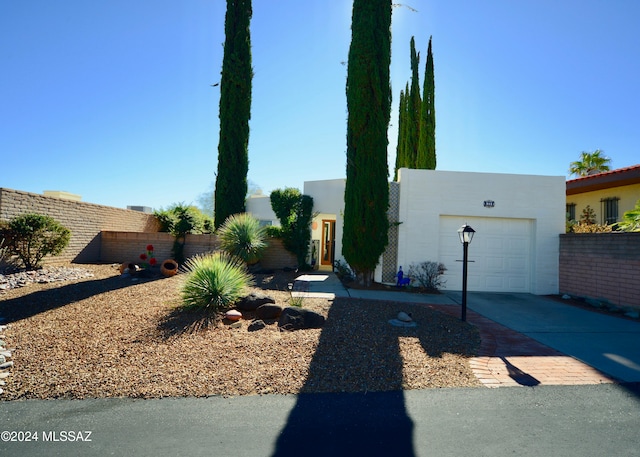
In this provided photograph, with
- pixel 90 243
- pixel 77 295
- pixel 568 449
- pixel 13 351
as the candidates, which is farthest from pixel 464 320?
pixel 90 243

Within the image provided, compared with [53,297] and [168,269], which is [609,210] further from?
[53,297]

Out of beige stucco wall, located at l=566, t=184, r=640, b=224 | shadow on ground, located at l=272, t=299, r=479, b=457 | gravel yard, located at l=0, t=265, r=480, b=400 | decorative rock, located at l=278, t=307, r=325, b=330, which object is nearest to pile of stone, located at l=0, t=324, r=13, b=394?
gravel yard, located at l=0, t=265, r=480, b=400

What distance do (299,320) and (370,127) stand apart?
20.4 feet

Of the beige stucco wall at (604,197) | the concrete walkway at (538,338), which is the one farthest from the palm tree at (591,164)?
the concrete walkway at (538,338)

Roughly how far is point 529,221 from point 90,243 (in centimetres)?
1496

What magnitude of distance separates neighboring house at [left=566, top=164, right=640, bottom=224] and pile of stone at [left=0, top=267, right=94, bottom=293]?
16712 millimetres

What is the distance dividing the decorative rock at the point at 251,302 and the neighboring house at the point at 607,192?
479 inches

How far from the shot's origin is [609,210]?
1297 centimetres

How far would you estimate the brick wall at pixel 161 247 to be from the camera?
39.8 feet

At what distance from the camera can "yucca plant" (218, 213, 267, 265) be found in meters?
10.9

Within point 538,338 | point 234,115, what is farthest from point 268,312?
point 234,115

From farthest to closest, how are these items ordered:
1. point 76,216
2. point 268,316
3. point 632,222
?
point 76,216 < point 632,222 < point 268,316

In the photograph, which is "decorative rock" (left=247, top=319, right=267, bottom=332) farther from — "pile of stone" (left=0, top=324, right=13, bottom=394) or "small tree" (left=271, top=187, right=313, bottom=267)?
"small tree" (left=271, top=187, right=313, bottom=267)

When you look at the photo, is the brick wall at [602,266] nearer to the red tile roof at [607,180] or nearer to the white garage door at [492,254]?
the white garage door at [492,254]
